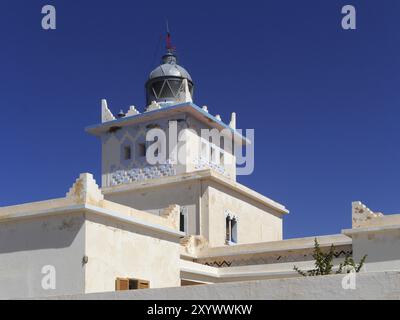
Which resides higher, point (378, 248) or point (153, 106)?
point (153, 106)

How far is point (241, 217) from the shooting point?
2519 centimetres

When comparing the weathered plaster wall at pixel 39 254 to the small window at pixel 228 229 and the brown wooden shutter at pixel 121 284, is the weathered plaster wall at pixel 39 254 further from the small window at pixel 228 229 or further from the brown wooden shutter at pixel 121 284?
the small window at pixel 228 229

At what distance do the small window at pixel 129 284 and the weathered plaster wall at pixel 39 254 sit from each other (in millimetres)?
1134

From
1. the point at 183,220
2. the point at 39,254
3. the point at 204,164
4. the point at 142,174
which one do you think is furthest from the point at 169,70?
the point at 39,254

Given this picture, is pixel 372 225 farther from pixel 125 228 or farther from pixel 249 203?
pixel 249 203

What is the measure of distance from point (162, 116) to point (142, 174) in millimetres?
2346

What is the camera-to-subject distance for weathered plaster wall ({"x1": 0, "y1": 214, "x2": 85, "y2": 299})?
48.7 feet

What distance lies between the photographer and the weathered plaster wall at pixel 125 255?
14984mm

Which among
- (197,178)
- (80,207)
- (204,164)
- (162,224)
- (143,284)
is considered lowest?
(143,284)

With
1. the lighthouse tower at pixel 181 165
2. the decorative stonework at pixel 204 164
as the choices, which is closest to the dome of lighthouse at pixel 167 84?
the lighthouse tower at pixel 181 165

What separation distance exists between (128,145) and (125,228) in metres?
10.4

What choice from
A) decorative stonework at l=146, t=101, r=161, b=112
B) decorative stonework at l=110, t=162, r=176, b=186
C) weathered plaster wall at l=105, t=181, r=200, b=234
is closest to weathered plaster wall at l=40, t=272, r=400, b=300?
weathered plaster wall at l=105, t=181, r=200, b=234

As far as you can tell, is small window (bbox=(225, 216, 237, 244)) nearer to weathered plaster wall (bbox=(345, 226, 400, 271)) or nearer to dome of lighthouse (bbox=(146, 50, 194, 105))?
dome of lighthouse (bbox=(146, 50, 194, 105))

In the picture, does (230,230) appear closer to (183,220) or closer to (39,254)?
(183,220)
